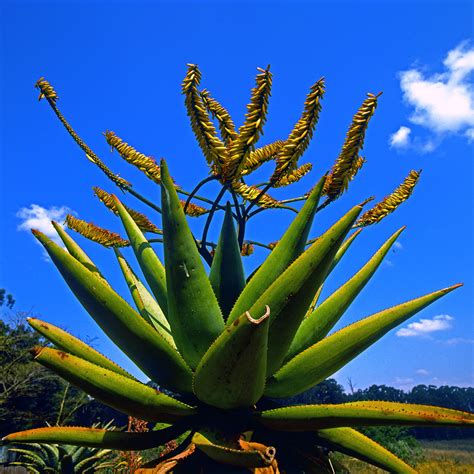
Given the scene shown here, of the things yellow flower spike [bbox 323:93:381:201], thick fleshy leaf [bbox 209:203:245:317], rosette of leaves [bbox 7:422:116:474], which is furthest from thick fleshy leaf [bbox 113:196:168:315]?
rosette of leaves [bbox 7:422:116:474]

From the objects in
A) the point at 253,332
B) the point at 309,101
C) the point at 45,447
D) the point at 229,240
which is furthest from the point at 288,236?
the point at 45,447

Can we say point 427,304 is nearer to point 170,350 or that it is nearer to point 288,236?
point 288,236

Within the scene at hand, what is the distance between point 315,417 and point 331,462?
1.59 ft

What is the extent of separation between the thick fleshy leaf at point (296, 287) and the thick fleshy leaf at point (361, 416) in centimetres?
25

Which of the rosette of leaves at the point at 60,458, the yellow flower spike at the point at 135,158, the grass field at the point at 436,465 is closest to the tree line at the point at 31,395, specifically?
the grass field at the point at 436,465

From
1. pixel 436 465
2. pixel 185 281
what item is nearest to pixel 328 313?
pixel 185 281

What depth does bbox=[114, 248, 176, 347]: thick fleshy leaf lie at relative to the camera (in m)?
2.67

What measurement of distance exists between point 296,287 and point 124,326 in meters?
0.71

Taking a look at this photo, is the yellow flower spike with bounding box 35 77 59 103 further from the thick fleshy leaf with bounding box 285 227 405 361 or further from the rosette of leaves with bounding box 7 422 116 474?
the rosette of leaves with bounding box 7 422 116 474

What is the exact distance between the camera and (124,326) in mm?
1921

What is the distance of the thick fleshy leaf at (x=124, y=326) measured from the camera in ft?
6.31

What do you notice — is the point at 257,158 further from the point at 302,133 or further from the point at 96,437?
the point at 96,437

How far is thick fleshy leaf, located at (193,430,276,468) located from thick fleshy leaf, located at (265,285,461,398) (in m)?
0.33

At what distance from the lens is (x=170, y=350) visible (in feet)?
6.41
